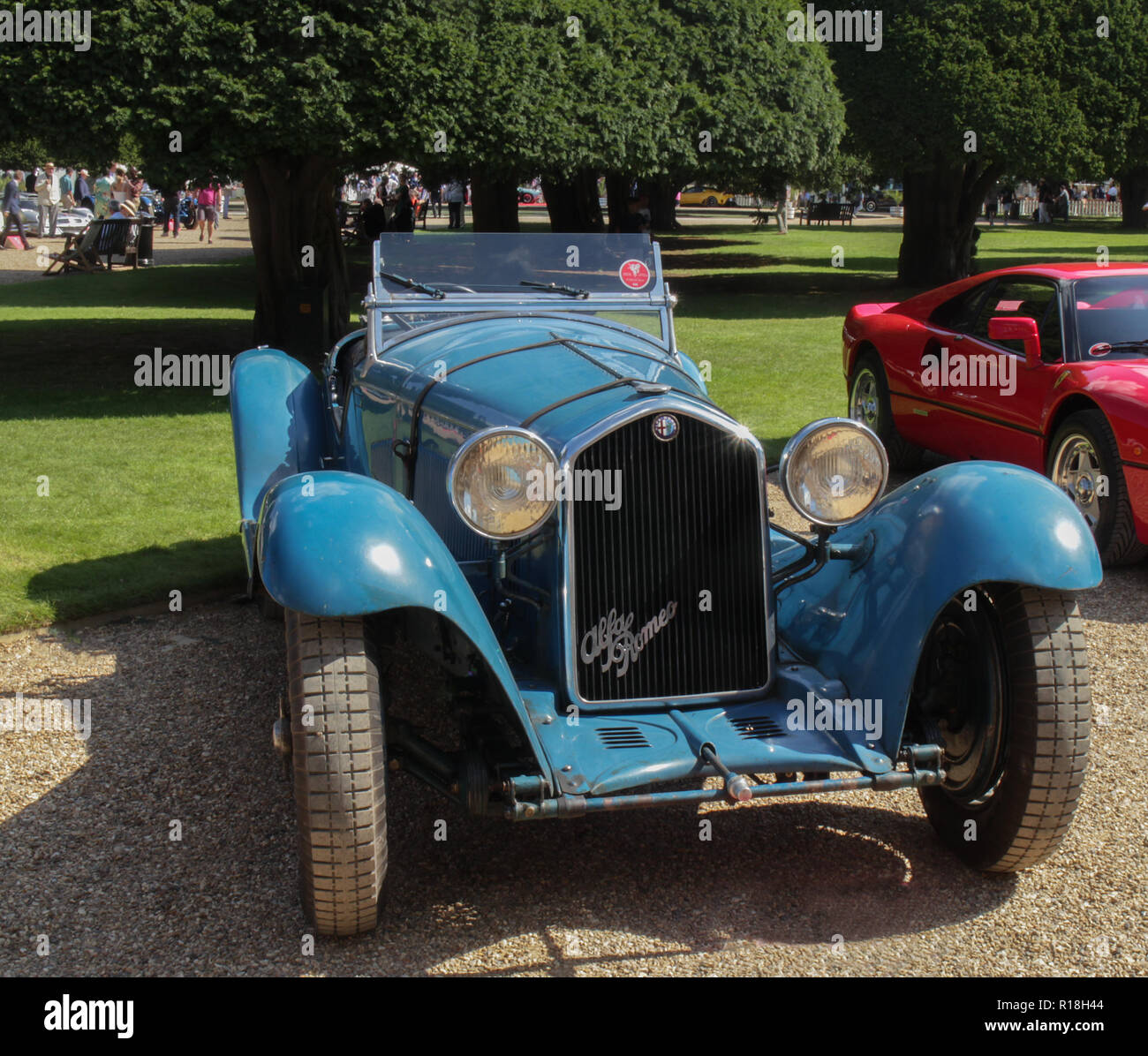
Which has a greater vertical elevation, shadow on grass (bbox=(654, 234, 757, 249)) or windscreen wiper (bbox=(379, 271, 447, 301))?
shadow on grass (bbox=(654, 234, 757, 249))

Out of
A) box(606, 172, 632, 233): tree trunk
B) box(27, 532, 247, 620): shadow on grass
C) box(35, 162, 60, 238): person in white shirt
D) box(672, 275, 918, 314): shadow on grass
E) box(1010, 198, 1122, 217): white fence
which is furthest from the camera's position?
box(1010, 198, 1122, 217): white fence

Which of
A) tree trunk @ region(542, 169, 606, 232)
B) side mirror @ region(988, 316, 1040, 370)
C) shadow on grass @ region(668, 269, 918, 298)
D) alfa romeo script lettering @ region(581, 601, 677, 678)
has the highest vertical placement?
tree trunk @ region(542, 169, 606, 232)

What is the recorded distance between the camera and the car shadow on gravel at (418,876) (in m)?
3.45

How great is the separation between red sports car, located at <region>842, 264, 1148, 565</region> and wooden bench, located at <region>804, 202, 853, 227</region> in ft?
133

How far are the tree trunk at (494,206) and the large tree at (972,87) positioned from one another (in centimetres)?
553

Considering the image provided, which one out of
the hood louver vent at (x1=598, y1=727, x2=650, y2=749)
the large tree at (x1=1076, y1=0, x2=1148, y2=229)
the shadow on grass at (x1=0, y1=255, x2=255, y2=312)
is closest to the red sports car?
the hood louver vent at (x1=598, y1=727, x2=650, y2=749)

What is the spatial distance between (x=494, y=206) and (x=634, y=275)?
44.6 feet

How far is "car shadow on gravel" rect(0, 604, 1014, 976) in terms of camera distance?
3.45 m

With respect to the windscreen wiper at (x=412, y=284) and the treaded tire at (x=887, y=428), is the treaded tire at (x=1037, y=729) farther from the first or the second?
the treaded tire at (x=887, y=428)

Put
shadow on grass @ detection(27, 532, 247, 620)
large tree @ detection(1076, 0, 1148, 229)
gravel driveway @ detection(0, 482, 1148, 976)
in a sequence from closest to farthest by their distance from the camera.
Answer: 1. gravel driveway @ detection(0, 482, 1148, 976)
2. shadow on grass @ detection(27, 532, 247, 620)
3. large tree @ detection(1076, 0, 1148, 229)

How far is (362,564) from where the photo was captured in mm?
3416

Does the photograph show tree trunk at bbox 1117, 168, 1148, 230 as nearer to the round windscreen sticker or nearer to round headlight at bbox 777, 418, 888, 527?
the round windscreen sticker

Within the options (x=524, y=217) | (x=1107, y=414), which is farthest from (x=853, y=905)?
(x=524, y=217)

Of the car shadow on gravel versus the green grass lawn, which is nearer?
the car shadow on gravel
